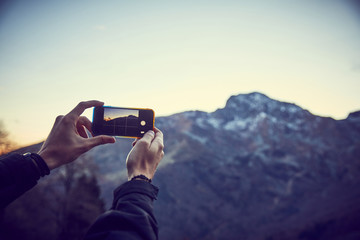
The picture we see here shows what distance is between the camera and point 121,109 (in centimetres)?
218

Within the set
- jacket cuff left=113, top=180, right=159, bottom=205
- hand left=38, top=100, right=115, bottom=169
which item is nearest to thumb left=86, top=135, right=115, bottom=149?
hand left=38, top=100, right=115, bottom=169

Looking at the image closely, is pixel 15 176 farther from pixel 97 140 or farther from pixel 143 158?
pixel 143 158

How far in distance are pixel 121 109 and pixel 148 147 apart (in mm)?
821

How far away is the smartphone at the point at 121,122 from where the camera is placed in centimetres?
213

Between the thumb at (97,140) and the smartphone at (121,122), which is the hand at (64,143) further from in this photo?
the smartphone at (121,122)

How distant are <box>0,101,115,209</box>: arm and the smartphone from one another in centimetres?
16

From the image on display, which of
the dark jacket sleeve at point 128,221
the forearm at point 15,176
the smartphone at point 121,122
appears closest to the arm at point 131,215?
the dark jacket sleeve at point 128,221

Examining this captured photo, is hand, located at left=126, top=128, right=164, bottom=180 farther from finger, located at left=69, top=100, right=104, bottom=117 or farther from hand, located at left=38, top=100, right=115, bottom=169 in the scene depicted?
finger, located at left=69, top=100, right=104, bottom=117

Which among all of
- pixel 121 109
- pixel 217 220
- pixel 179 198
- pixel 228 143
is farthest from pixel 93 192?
pixel 228 143

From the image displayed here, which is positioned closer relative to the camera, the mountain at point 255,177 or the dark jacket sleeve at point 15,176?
the dark jacket sleeve at point 15,176

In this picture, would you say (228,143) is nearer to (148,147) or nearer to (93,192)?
(93,192)

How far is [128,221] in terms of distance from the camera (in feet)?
3.31

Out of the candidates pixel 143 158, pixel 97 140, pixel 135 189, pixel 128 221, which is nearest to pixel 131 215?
pixel 128 221

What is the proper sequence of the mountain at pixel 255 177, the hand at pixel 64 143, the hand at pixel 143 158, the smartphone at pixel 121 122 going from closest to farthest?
the hand at pixel 143 158 → the hand at pixel 64 143 → the smartphone at pixel 121 122 → the mountain at pixel 255 177
